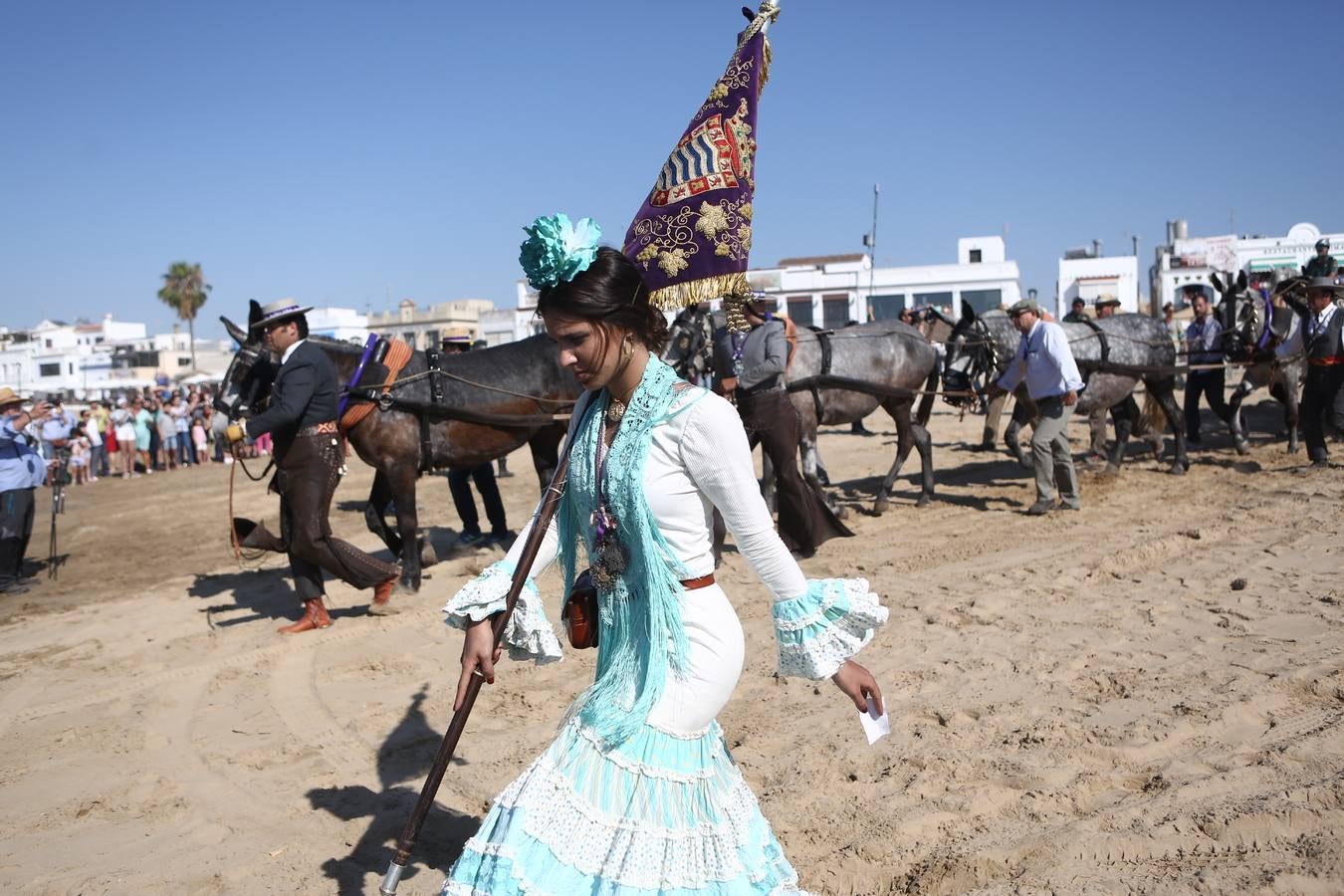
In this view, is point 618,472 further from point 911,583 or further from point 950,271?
point 950,271

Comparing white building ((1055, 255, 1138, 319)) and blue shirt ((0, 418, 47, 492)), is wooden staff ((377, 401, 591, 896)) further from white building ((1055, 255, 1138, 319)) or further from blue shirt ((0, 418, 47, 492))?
white building ((1055, 255, 1138, 319))

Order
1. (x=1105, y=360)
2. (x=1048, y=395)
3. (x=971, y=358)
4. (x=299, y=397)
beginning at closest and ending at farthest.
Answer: (x=299, y=397), (x=1048, y=395), (x=1105, y=360), (x=971, y=358)

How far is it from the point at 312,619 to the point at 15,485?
158 inches

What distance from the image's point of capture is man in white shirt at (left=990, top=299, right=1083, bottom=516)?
364 inches

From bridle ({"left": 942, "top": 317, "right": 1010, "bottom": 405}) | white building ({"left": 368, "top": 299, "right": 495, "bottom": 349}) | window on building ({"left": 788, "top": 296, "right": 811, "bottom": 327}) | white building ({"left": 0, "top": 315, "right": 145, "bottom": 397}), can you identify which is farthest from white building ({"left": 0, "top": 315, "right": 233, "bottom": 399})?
bridle ({"left": 942, "top": 317, "right": 1010, "bottom": 405})

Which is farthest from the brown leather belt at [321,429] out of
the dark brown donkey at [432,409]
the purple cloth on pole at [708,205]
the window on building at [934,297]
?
the window on building at [934,297]

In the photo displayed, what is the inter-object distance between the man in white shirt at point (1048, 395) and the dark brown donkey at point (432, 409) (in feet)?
14.8

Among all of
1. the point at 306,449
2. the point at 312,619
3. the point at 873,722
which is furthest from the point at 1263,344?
the point at 873,722

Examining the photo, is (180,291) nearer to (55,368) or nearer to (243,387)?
(55,368)

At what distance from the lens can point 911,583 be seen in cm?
730

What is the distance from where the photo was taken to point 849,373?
1067cm

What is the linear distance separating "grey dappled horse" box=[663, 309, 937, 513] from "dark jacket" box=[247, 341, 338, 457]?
13.2 ft

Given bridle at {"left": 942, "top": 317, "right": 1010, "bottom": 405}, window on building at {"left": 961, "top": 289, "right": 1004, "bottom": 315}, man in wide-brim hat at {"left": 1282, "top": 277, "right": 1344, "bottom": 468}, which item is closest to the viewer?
man in wide-brim hat at {"left": 1282, "top": 277, "right": 1344, "bottom": 468}

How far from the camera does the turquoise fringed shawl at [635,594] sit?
2.48 metres
